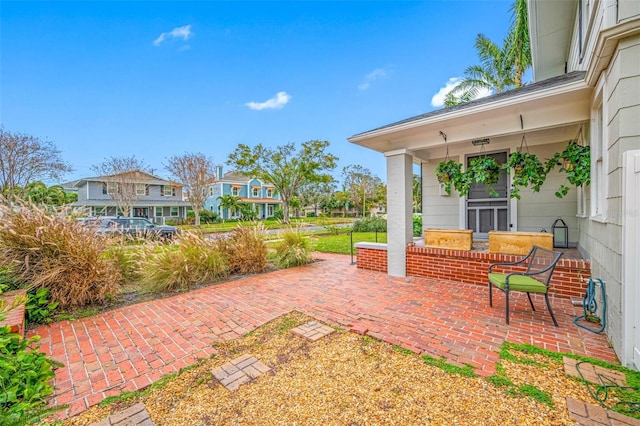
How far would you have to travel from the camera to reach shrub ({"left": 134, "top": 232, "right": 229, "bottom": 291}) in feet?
16.9

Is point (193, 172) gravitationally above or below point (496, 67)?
below

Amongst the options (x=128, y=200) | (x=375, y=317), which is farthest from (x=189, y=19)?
(x=128, y=200)

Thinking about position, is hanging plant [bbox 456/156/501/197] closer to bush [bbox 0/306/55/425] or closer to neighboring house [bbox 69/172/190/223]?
bush [bbox 0/306/55/425]

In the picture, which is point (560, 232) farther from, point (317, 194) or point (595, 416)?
point (317, 194)

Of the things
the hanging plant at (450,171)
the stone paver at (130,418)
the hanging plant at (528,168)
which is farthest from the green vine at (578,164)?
the stone paver at (130,418)

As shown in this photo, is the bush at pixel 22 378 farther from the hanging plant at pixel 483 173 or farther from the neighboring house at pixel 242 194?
the neighboring house at pixel 242 194

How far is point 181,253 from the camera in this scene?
550cm

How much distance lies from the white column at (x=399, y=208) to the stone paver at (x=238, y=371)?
13.1ft

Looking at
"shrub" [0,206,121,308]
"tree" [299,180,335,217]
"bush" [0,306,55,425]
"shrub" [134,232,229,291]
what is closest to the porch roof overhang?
"shrub" [134,232,229,291]

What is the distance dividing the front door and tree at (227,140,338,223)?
19.5 meters

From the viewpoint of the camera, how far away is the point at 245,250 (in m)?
6.53

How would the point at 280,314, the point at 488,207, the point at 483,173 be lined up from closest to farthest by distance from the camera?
the point at 280,314 < the point at 483,173 < the point at 488,207

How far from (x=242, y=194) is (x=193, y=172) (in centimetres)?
1260

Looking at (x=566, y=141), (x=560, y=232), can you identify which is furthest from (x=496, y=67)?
(x=560, y=232)
